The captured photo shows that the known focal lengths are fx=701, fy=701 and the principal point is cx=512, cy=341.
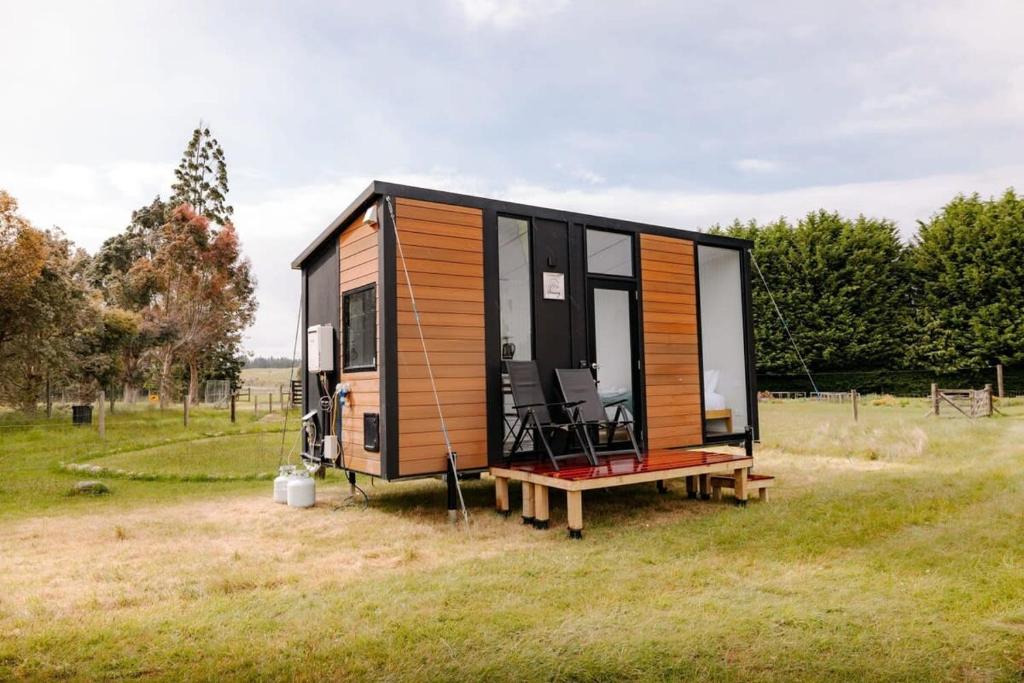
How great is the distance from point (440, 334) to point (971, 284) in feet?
57.1

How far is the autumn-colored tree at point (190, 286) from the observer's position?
2186 cm

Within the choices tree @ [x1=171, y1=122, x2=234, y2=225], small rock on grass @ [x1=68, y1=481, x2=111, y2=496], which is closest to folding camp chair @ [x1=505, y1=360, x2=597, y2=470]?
small rock on grass @ [x1=68, y1=481, x2=111, y2=496]

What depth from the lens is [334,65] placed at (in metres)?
8.12

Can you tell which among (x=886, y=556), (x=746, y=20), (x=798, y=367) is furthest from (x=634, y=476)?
(x=798, y=367)

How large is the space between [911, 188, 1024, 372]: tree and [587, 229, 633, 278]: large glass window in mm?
14940

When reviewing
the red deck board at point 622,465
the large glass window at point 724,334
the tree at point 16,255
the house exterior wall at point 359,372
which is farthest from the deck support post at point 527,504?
the tree at point 16,255

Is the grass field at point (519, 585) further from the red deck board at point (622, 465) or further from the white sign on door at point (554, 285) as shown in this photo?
the white sign on door at point (554, 285)

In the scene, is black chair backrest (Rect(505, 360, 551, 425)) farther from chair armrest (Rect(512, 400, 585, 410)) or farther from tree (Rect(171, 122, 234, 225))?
tree (Rect(171, 122, 234, 225))

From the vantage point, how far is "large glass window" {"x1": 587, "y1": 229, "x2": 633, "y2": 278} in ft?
21.1

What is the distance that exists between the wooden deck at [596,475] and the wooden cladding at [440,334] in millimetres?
486

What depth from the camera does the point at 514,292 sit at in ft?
19.7

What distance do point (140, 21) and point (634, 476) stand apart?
5407 mm

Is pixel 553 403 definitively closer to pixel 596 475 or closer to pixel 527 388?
pixel 527 388

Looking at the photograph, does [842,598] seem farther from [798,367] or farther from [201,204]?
[201,204]
